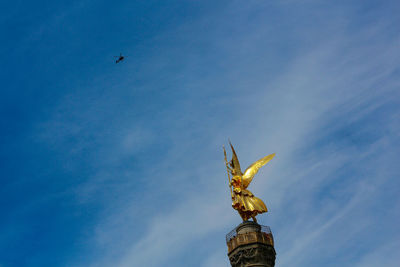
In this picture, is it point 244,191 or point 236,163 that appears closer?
point 244,191

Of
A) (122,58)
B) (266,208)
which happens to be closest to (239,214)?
→ (266,208)

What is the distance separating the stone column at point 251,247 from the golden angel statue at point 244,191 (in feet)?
5.56

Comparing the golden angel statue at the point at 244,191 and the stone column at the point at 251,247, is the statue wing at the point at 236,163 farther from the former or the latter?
the stone column at the point at 251,247

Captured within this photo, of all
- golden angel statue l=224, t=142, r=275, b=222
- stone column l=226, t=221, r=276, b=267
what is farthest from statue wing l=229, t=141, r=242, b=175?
stone column l=226, t=221, r=276, b=267

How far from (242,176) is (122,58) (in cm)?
2214

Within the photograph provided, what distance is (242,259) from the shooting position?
47.1 metres

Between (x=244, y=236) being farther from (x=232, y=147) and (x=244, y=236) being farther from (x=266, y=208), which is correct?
(x=232, y=147)

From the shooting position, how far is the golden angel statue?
51.0 m

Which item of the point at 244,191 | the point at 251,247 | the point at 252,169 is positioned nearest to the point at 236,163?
the point at 252,169

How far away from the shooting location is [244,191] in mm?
52750

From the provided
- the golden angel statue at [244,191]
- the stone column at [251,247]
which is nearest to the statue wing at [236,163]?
the golden angel statue at [244,191]

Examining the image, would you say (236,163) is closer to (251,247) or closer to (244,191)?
(244,191)

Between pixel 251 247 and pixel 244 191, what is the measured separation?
7297mm

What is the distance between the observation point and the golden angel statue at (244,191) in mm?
51031
